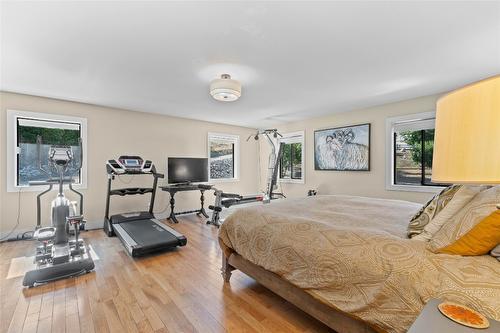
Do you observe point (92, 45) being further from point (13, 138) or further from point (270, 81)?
point (13, 138)

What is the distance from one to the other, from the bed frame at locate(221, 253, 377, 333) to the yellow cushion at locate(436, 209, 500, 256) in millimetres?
645

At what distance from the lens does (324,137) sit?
5.09 meters

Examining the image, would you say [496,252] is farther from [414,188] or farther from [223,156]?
[223,156]

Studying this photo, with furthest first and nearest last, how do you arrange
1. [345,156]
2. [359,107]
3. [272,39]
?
[345,156]
[359,107]
[272,39]

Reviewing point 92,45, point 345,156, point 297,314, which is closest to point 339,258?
point 297,314

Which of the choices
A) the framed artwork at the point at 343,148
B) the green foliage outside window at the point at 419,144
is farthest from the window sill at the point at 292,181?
the green foliage outside window at the point at 419,144

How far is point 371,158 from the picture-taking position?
14.3 feet

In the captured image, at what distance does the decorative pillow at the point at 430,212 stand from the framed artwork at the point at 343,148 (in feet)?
9.72

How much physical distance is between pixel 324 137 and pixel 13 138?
554cm

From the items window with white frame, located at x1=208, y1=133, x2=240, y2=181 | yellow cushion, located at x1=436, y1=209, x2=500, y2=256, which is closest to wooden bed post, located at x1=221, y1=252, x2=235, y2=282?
yellow cushion, located at x1=436, y1=209, x2=500, y2=256

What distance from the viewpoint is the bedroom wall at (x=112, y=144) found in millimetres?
3555

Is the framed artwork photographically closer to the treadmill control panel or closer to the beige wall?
the beige wall

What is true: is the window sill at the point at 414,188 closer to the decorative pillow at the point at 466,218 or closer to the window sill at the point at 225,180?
the decorative pillow at the point at 466,218

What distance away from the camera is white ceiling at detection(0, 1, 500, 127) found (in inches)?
67.6
